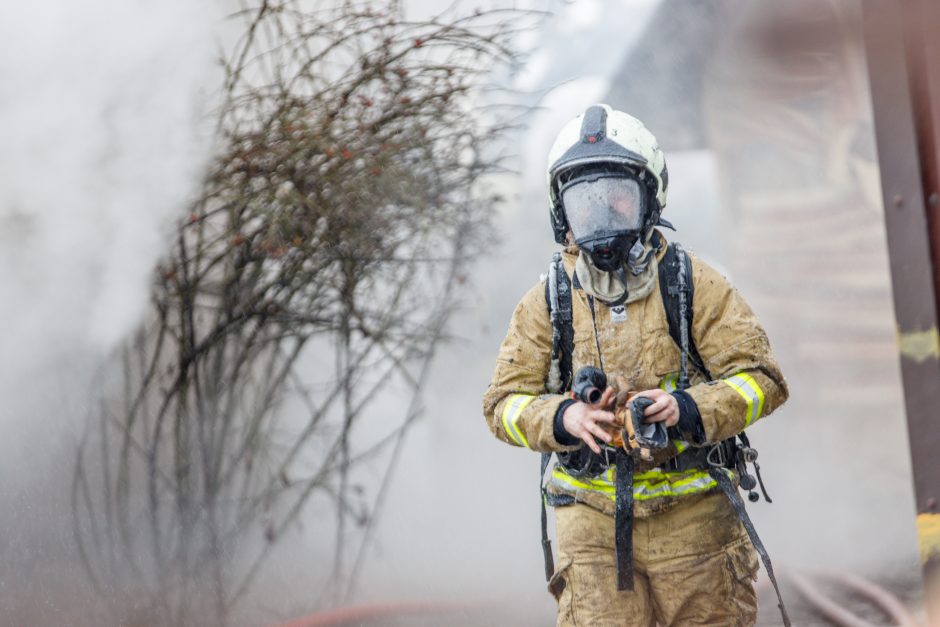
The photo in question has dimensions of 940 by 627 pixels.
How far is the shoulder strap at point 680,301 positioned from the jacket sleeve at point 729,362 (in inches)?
0.7

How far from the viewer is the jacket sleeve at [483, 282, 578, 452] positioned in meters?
2.62

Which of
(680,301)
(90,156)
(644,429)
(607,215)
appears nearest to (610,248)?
(607,215)

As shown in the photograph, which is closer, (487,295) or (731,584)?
(731,584)

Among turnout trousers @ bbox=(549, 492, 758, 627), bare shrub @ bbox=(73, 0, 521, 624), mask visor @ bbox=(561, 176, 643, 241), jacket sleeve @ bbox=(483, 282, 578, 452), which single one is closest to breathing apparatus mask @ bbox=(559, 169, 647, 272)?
mask visor @ bbox=(561, 176, 643, 241)

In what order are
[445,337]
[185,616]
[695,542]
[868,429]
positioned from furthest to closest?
1. [868,429]
2. [445,337]
3. [185,616]
4. [695,542]

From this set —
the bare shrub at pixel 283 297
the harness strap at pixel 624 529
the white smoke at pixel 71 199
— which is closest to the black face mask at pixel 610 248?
the harness strap at pixel 624 529

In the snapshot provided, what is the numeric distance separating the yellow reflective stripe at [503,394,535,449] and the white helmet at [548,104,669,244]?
1.59ft

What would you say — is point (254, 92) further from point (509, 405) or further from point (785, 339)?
point (785, 339)

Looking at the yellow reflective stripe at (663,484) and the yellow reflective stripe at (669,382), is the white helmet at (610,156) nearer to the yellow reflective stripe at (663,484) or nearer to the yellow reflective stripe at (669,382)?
the yellow reflective stripe at (669,382)

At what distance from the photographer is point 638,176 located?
264cm

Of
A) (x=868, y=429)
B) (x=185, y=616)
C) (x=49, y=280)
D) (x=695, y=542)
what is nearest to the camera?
(x=695, y=542)

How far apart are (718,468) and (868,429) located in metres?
3.89

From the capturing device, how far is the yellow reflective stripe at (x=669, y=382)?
2.62 metres

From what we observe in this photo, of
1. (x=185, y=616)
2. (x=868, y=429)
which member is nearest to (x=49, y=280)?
(x=185, y=616)
